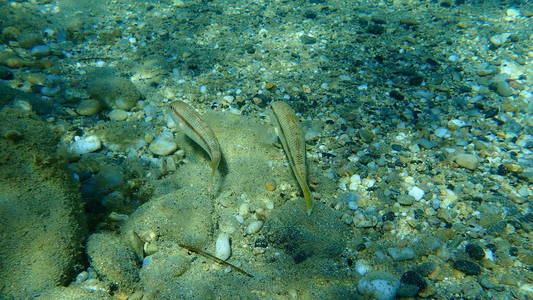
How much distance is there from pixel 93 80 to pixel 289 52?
327cm

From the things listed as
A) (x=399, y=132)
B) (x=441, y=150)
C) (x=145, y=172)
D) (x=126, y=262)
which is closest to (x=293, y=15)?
(x=399, y=132)

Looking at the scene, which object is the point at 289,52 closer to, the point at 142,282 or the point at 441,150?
the point at 441,150

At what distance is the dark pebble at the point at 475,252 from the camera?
270 cm

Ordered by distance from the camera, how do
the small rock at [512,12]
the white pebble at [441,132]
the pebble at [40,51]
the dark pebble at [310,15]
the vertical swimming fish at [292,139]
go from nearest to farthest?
the vertical swimming fish at [292,139], the white pebble at [441,132], the pebble at [40,51], the small rock at [512,12], the dark pebble at [310,15]

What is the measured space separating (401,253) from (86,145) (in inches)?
148

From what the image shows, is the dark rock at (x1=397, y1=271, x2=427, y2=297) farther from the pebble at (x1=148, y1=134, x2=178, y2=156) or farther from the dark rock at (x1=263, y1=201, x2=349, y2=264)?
the pebble at (x1=148, y1=134, x2=178, y2=156)

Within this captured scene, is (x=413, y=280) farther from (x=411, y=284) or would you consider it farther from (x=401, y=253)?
(x=401, y=253)

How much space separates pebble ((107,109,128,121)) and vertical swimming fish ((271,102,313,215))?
2136 millimetres

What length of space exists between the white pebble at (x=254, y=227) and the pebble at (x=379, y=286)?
1033 mm

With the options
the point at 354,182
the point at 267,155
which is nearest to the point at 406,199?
the point at 354,182

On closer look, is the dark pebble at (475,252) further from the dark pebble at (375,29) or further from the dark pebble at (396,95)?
the dark pebble at (375,29)

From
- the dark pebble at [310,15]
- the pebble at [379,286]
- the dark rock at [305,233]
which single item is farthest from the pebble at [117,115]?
the dark pebble at [310,15]

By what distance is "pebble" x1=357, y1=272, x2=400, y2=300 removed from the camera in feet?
7.79

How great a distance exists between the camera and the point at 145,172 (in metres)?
3.50
